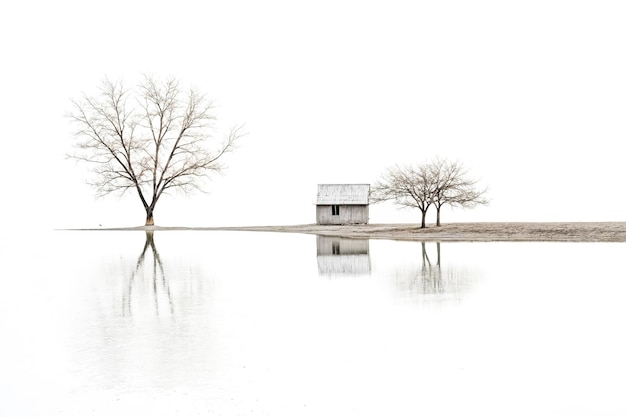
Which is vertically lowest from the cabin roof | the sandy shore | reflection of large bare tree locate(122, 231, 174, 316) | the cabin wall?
reflection of large bare tree locate(122, 231, 174, 316)

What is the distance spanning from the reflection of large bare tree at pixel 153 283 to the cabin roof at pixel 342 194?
3611cm

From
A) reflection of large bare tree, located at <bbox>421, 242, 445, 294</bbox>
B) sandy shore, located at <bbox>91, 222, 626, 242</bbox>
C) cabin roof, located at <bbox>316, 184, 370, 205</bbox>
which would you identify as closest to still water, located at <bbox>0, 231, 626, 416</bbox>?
reflection of large bare tree, located at <bbox>421, 242, 445, 294</bbox>

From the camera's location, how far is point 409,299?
48.1 ft

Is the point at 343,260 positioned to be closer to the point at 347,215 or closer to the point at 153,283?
the point at 153,283

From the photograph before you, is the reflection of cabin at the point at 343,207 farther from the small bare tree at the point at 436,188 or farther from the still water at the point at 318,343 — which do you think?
the still water at the point at 318,343

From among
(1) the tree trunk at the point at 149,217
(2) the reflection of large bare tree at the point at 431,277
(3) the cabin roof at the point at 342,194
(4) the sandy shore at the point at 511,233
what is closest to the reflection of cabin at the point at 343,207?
(3) the cabin roof at the point at 342,194

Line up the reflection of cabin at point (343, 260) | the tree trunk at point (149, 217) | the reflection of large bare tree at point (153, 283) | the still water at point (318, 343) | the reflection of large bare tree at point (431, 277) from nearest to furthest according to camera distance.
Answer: the still water at point (318, 343)
the reflection of large bare tree at point (153, 283)
the reflection of large bare tree at point (431, 277)
the reflection of cabin at point (343, 260)
the tree trunk at point (149, 217)

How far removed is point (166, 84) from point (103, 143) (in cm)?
879

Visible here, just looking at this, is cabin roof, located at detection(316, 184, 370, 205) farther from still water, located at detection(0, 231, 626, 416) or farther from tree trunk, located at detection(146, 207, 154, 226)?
still water, located at detection(0, 231, 626, 416)

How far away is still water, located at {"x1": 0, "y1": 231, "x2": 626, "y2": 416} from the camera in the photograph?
7.55 m

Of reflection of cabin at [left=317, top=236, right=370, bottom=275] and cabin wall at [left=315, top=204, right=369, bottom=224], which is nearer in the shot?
reflection of cabin at [left=317, top=236, right=370, bottom=275]

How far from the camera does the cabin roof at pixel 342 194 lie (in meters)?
62.8

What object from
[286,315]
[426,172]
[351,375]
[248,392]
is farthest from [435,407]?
[426,172]

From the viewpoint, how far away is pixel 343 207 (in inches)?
2478
